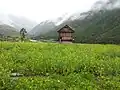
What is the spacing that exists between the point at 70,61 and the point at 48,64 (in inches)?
95.1

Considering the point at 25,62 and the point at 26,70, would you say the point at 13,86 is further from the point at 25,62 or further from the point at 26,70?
the point at 25,62

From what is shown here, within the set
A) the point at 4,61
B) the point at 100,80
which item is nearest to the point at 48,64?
the point at 4,61

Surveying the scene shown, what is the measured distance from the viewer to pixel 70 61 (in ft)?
86.3

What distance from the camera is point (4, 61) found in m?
25.8

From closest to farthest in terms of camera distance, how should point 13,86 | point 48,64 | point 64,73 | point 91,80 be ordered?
point 13,86
point 91,80
point 64,73
point 48,64

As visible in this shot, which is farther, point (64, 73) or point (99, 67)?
point (99, 67)

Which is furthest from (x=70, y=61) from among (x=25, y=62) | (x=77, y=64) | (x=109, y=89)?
(x=109, y=89)

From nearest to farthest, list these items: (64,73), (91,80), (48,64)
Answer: (91,80) < (64,73) < (48,64)

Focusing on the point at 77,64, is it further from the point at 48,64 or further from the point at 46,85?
the point at 46,85

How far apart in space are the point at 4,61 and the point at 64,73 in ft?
19.9

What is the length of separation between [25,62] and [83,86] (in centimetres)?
877

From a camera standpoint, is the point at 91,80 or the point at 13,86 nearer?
the point at 13,86

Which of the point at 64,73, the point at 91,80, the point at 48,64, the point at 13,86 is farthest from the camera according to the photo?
the point at 48,64

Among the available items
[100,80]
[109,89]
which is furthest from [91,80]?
[109,89]
